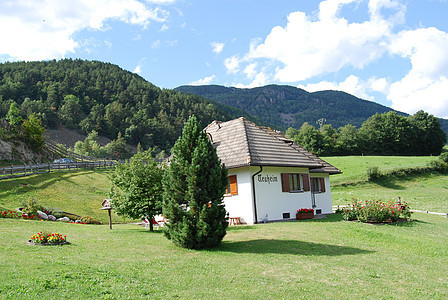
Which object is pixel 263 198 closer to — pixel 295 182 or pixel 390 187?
pixel 295 182

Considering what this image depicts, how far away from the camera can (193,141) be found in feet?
43.9

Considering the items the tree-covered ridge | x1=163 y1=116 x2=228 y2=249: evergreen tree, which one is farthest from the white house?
the tree-covered ridge

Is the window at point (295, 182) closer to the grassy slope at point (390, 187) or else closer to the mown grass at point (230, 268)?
the mown grass at point (230, 268)

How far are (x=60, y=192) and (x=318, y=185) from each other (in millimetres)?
24604

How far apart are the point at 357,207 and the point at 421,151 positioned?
279 ft

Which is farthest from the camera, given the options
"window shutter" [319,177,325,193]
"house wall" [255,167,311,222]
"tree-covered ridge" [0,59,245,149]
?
"tree-covered ridge" [0,59,245,149]

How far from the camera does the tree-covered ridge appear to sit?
5256 inches

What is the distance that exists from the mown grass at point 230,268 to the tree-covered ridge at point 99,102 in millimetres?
122268

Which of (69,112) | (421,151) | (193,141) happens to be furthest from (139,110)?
(193,141)

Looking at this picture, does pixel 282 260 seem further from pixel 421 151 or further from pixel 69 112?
pixel 69 112

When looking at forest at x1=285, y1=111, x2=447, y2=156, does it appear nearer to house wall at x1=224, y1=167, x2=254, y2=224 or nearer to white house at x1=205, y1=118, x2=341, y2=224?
white house at x1=205, y1=118, x2=341, y2=224

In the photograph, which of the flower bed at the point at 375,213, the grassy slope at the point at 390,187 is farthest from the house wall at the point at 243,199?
the grassy slope at the point at 390,187

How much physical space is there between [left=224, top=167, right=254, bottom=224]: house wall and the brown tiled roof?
2.56 ft

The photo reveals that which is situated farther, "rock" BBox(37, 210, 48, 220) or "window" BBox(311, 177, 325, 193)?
"window" BBox(311, 177, 325, 193)
